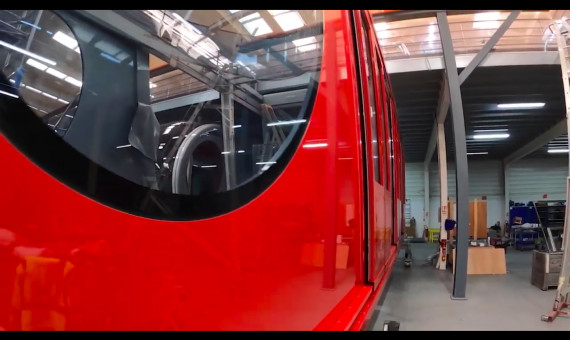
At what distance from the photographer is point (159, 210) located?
32.7 inches

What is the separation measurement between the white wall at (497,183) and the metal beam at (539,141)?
110 cm

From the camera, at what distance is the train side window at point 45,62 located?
717mm

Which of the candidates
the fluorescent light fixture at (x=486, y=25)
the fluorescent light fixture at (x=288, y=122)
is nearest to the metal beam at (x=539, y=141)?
the fluorescent light fixture at (x=486, y=25)

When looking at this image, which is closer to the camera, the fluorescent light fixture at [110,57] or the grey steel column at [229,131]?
the fluorescent light fixture at [110,57]

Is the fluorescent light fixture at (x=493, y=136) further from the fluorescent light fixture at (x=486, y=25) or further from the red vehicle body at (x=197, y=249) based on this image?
the red vehicle body at (x=197, y=249)

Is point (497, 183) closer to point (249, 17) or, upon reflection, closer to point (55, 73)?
point (249, 17)

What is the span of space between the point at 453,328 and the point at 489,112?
10.1m

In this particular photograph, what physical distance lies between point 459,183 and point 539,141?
38.9 ft

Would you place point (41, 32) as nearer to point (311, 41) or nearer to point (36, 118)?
point (36, 118)

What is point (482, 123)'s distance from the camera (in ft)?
43.6

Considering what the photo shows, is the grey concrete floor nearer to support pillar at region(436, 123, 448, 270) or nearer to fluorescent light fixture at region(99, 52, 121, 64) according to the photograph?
support pillar at region(436, 123, 448, 270)

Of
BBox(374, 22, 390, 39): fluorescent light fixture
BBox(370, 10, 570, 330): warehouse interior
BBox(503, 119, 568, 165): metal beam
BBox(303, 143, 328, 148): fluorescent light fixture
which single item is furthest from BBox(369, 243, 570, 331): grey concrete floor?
BBox(503, 119, 568, 165): metal beam

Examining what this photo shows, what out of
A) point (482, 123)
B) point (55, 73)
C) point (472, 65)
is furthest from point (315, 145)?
point (482, 123)
